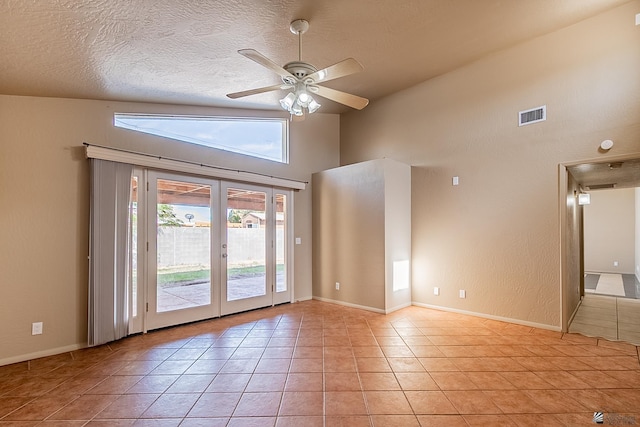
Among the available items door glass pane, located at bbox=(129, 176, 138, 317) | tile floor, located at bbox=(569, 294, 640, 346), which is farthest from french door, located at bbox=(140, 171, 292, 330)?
tile floor, located at bbox=(569, 294, 640, 346)

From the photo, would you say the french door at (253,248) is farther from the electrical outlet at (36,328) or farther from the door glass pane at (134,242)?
the electrical outlet at (36,328)

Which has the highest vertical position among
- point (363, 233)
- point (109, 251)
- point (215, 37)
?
point (215, 37)

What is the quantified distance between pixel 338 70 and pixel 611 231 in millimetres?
11024

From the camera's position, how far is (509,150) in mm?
4316

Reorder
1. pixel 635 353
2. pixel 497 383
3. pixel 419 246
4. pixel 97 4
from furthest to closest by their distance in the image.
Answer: pixel 419 246
pixel 635 353
pixel 497 383
pixel 97 4

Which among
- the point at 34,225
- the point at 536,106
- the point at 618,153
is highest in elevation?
the point at 536,106

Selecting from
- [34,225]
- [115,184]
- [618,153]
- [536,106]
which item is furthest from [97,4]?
[618,153]

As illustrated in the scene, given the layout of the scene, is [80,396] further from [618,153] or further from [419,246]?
[618,153]

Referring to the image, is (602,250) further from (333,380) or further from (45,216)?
(45,216)

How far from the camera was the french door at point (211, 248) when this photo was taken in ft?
13.6

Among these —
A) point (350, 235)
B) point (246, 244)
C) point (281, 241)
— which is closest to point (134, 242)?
point (246, 244)

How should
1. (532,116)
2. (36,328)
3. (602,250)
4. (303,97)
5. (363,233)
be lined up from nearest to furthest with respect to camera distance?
(303,97), (36,328), (532,116), (363,233), (602,250)

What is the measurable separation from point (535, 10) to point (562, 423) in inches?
158

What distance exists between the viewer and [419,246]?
17.3ft
